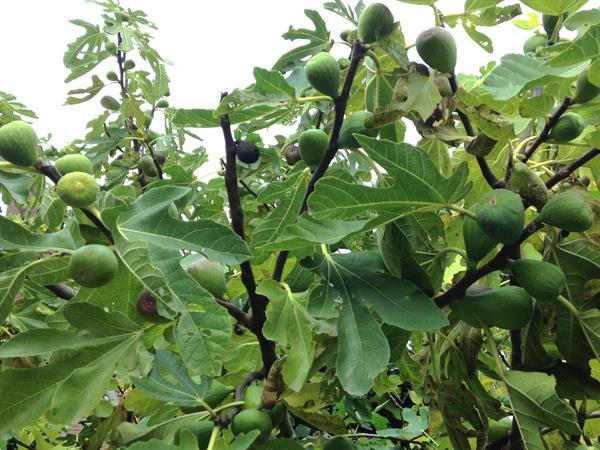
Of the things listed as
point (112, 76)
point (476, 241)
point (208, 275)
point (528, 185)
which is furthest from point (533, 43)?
point (112, 76)

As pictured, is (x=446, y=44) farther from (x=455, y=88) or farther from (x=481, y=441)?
(x=481, y=441)

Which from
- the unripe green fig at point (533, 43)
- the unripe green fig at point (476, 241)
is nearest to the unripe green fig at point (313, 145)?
the unripe green fig at point (476, 241)

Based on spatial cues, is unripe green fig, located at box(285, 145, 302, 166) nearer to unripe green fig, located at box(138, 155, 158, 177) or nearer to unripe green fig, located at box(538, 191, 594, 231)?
unripe green fig, located at box(138, 155, 158, 177)

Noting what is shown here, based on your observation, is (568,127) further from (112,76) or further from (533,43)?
(112,76)

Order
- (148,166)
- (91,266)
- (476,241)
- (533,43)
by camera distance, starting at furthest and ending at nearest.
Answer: (148,166)
(533,43)
(476,241)
(91,266)

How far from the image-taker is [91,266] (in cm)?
99

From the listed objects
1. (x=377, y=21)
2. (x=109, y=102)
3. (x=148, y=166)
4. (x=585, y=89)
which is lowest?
(x=148, y=166)

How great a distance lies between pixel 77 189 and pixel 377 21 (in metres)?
0.66

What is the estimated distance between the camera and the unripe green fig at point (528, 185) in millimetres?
1088

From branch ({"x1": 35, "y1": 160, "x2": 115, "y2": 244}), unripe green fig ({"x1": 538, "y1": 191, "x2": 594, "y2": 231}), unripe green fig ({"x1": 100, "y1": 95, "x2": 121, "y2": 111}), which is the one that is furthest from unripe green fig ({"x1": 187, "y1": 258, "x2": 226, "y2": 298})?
unripe green fig ({"x1": 100, "y1": 95, "x2": 121, "y2": 111})

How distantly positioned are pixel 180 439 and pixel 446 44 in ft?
3.01

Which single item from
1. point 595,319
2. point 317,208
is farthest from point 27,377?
point 595,319

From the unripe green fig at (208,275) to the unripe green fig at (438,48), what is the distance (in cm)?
61

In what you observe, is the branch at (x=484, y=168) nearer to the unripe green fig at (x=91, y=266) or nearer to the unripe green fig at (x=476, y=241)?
the unripe green fig at (x=476, y=241)
